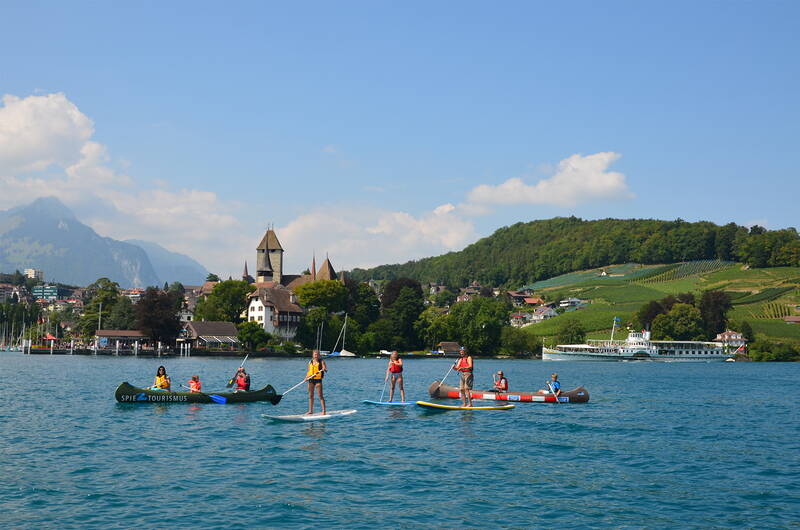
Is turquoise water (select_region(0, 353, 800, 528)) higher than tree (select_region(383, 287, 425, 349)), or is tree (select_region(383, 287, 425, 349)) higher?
tree (select_region(383, 287, 425, 349))

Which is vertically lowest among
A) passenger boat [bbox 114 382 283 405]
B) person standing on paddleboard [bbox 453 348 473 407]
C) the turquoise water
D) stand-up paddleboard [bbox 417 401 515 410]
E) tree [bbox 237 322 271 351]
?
the turquoise water

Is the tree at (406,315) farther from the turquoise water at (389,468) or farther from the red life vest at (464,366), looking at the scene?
the red life vest at (464,366)

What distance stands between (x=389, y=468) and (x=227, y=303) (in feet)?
469

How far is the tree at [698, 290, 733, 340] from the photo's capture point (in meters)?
174

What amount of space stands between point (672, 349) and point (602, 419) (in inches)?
5667

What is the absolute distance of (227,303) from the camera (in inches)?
6393

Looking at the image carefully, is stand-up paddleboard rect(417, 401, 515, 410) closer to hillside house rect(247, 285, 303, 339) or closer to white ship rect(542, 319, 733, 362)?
hillside house rect(247, 285, 303, 339)

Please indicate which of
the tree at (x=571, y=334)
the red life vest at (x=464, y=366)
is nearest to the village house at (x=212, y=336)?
the tree at (x=571, y=334)

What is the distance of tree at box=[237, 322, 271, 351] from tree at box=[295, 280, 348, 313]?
17308mm

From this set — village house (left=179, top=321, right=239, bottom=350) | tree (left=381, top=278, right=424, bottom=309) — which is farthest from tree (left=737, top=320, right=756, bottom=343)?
village house (left=179, top=321, right=239, bottom=350)

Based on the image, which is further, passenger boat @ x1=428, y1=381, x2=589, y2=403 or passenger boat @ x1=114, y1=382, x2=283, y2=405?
passenger boat @ x1=428, y1=381, x2=589, y2=403

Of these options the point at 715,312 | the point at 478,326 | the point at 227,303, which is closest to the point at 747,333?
the point at 715,312

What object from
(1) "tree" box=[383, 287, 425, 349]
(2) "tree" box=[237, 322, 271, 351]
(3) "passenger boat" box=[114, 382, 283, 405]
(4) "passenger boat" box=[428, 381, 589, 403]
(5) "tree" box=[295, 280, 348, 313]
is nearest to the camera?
(3) "passenger boat" box=[114, 382, 283, 405]

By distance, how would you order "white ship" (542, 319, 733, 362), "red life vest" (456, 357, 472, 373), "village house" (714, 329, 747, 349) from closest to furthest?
"red life vest" (456, 357, 472, 373), "white ship" (542, 319, 733, 362), "village house" (714, 329, 747, 349)
